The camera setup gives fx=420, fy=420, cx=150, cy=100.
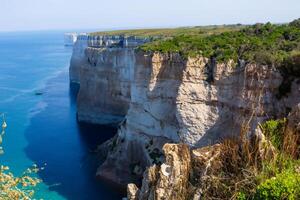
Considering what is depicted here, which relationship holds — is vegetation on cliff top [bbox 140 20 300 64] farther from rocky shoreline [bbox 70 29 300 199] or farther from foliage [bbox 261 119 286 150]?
foliage [bbox 261 119 286 150]

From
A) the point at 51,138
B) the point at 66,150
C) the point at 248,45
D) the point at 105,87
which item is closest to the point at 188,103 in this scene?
the point at 248,45

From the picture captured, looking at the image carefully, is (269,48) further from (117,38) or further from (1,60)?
(1,60)

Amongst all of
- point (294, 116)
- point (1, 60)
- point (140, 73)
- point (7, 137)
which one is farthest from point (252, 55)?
point (1, 60)

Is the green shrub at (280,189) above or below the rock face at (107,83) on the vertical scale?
above

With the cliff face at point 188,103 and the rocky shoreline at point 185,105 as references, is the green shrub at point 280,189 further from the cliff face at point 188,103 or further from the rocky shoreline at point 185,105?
the cliff face at point 188,103

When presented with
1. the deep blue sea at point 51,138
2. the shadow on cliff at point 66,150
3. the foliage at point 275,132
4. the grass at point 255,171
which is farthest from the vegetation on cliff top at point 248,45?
the grass at point 255,171
